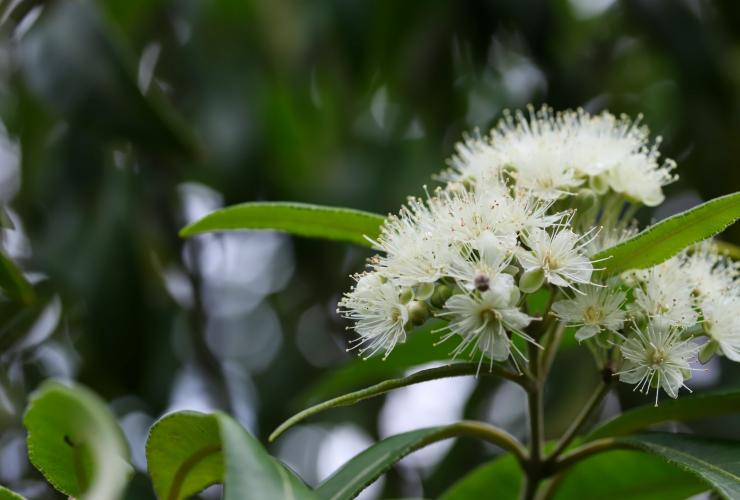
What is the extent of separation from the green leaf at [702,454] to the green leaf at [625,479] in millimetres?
258

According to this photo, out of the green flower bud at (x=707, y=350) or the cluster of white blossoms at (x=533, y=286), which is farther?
the green flower bud at (x=707, y=350)

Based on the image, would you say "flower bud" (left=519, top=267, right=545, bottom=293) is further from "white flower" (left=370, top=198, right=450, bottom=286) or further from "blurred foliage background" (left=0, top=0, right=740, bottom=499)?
"blurred foliage background" (left=0, top=0, right=740, bottom=499)

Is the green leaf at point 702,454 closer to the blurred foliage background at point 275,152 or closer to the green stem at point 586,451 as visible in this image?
the green stem at point 586,451

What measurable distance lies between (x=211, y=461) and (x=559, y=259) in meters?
0.46

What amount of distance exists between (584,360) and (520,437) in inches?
15.1

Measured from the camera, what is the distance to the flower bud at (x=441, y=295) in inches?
45.3

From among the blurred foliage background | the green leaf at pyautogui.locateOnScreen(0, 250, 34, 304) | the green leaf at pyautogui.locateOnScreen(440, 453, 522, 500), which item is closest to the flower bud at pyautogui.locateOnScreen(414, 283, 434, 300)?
the green leaf at pyautogui.locateOnScreen(440, 453, 522, 500)

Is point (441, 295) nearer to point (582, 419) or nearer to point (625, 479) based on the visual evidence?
point (582, 419)

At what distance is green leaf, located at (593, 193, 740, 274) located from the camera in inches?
41.8

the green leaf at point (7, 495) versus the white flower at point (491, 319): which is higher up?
the white flower at point (491, 319)

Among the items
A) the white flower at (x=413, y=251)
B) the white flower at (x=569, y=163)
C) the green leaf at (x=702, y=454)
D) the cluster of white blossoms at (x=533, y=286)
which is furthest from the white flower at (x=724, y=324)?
the white flower at (x=413, y=251)

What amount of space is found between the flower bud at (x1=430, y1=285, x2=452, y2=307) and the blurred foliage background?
1.03 metres

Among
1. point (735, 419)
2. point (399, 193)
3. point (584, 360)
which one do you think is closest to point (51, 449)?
point (399, 193)

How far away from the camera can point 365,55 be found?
2266mm
